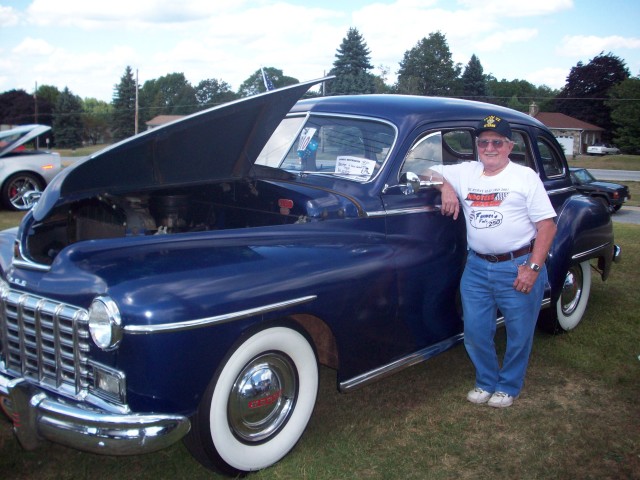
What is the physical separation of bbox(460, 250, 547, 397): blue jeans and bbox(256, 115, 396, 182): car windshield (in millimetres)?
848

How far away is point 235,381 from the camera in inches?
109

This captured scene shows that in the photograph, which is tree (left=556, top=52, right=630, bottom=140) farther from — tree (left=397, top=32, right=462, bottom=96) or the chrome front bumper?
the chrome front bumper

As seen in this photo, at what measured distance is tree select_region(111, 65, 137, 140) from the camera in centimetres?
6097

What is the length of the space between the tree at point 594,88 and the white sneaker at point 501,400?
2599 inches

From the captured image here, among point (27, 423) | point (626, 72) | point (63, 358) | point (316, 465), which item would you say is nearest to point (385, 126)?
point (316, 465)

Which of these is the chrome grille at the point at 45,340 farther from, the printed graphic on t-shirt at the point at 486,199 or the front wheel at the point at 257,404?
the printed graphic on t-shirt at the point at 486,199

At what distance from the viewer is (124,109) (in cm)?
6097

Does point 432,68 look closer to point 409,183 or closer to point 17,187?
point 17,187

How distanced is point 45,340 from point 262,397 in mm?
1004

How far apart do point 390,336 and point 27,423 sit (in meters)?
1.87

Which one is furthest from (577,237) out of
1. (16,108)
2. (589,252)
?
(16,108)

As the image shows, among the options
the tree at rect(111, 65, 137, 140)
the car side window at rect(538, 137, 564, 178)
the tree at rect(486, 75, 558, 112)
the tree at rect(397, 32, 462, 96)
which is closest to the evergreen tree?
the tree at rect(397, 32, 462, 96)

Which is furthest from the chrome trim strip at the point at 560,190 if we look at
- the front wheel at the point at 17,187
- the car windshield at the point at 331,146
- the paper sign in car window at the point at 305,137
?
the front wheel at the point at 17,187

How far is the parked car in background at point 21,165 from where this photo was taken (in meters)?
11.2
